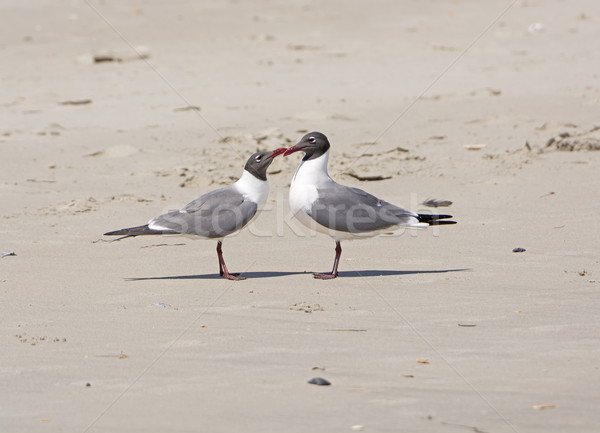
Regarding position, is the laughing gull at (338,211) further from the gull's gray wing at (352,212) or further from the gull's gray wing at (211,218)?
the gull's gray wing at (211,218)

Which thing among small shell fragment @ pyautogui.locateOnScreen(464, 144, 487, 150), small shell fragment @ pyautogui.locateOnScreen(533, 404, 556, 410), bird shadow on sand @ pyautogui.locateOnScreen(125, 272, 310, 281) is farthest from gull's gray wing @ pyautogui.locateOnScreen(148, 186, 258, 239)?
small shell fragment @ pyautogui.locateOnScreen(464, 144, 487, 150)

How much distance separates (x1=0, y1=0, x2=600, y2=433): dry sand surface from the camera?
13.3 feet

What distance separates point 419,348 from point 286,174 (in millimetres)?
5355

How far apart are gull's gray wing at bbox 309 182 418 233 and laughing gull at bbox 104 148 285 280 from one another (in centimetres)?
45

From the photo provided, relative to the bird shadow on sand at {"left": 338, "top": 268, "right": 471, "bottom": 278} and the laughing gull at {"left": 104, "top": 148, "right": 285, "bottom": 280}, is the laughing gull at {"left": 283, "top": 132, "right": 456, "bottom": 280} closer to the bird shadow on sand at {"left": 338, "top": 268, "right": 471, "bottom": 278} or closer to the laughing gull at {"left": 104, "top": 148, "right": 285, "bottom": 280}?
the bird shadow on sand at {"left": 338, "top": 268, "right": 471, "bottom": 278}

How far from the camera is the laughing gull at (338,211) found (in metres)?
6.57

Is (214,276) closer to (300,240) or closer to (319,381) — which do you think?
(300,240)

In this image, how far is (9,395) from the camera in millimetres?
4043

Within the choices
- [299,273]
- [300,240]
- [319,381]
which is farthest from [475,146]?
[319,381]

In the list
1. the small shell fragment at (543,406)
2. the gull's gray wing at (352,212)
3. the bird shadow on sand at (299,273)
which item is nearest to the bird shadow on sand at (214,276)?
the bird shadow on sand at (299,273)

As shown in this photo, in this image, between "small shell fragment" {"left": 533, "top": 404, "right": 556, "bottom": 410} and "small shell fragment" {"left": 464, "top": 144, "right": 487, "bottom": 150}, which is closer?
"small shell fragment" {"left": 533, "top": 404, "right": 556, "bottom": 410}

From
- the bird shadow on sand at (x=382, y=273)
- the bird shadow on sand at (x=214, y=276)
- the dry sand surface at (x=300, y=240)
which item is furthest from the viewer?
the bird shadow on sand at (x=382, y=273)

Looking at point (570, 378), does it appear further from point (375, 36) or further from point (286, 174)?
point (375, 36)

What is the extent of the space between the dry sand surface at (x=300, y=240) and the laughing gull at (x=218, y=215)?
30 centimetres
